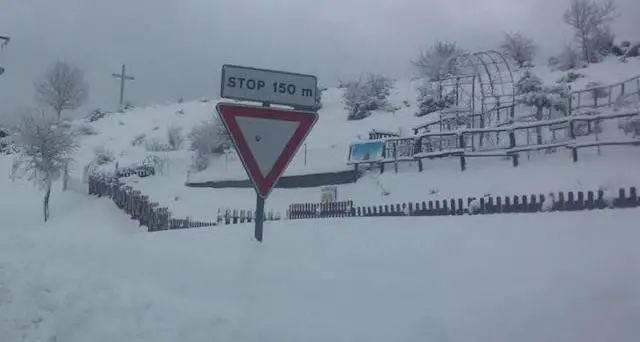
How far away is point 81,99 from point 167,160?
51.2 feet

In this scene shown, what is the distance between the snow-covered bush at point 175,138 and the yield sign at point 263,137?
Answer: 38965 millimetres

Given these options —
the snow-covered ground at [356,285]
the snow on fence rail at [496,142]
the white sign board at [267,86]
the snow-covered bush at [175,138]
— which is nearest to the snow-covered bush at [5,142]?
the snow-covered bush at [175,138]

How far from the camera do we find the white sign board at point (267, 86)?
20.8 ft

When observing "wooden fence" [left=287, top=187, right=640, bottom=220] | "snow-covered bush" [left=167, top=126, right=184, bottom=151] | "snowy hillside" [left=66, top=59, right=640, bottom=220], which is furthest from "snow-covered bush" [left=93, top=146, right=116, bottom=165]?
"wooden fence" [left=287, top=187, right=640, bottom=220]

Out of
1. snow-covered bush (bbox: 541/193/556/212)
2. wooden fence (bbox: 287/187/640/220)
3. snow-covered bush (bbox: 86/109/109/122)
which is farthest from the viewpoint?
snow-covered bush (bbox: 86/109/109/122)

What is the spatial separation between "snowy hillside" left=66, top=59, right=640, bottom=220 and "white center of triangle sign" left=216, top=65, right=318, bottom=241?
6580mm

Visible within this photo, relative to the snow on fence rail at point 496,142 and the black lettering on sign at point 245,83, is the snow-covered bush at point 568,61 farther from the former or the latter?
the black lettering on sign at point 245,83

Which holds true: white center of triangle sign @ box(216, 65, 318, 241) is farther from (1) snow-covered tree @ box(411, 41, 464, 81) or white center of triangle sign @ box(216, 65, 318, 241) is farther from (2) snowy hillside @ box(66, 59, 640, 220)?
(1) snow-covered tree @ box(411, 41, 464, 81)

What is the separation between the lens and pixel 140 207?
60.7 feet

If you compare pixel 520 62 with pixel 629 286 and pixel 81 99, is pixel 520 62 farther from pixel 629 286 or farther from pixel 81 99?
pixel 629 286

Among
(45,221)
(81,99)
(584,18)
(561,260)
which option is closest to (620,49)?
(584,18)

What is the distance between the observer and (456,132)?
2111 centimetres

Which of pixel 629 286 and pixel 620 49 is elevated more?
pixel 620 49

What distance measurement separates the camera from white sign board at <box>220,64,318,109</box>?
Result: 6336mm
